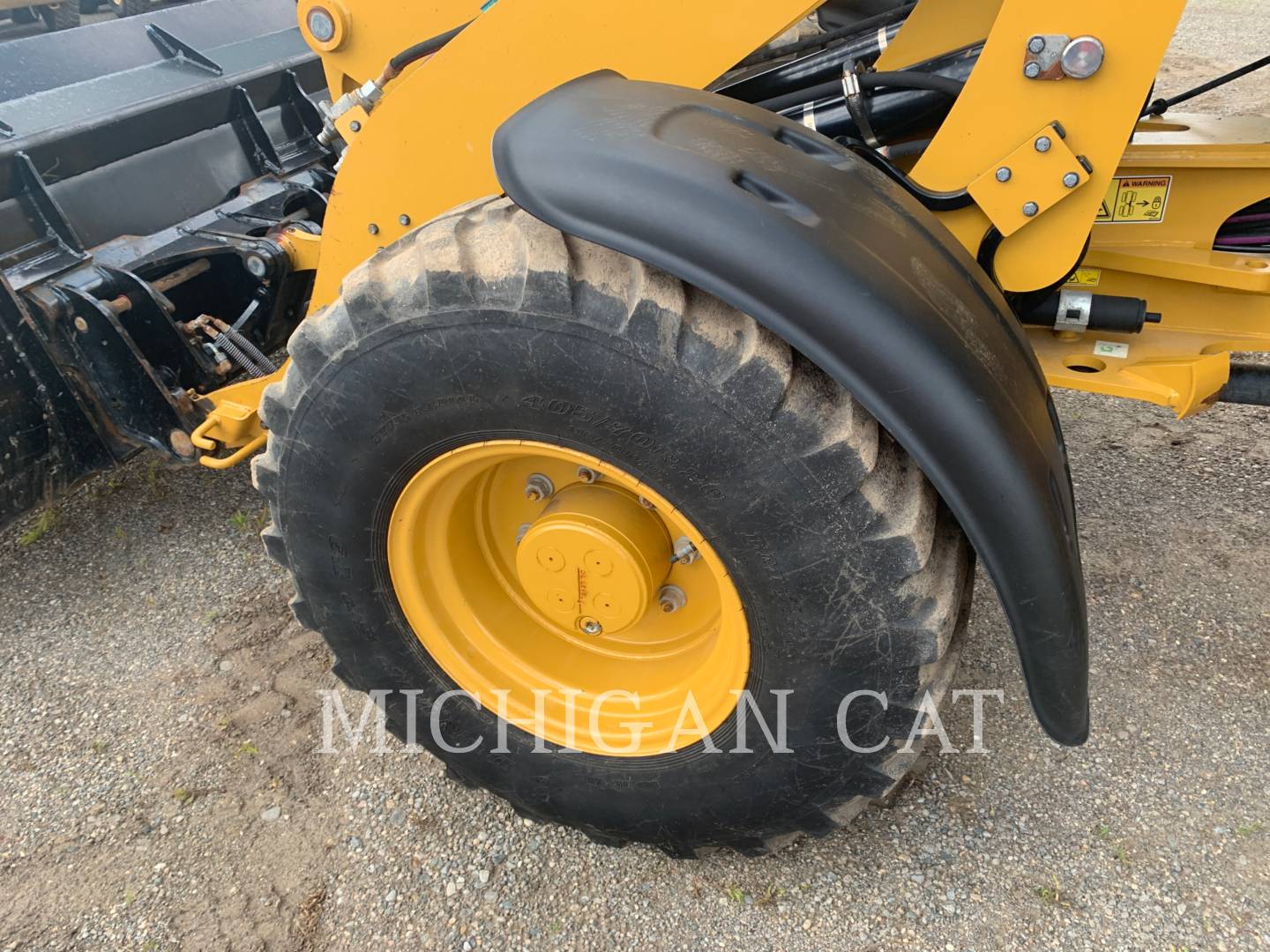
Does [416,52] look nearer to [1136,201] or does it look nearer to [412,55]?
[412,55]

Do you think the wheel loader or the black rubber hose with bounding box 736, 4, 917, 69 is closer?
the wheel loader

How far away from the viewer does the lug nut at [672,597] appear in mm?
1953

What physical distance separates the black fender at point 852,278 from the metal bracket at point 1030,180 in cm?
17

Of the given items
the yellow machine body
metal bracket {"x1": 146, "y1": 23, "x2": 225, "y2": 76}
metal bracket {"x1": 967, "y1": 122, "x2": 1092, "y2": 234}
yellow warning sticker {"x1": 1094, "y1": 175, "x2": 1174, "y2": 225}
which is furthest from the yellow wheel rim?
metal bracket {"x1": 146, "y1": 23, "x2": 225, "y2": 76}

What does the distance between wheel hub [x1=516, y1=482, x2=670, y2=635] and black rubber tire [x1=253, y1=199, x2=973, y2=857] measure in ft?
0.94

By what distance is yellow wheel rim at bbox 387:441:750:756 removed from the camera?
1.78 meters

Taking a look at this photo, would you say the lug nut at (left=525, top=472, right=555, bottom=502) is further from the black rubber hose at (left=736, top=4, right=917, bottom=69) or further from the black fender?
the black rubber hose at (left=736, top=4, right=917, bottom=69)

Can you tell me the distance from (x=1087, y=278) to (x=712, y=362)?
4.63ft

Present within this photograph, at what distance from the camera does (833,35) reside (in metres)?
2.17

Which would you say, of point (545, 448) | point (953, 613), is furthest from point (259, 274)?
point (953, 613)

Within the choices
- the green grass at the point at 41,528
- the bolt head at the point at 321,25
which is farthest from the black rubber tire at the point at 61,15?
the bolt head at the point at 321,25

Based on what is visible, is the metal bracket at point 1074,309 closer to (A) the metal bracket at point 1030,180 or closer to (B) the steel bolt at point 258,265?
(A) the metal bracket at point 1030,180

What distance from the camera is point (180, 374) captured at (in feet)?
8.86

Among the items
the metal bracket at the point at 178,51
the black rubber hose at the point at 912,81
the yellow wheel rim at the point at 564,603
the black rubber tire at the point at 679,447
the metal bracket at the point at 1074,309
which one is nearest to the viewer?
the black rubber tire at the point at 679,447
